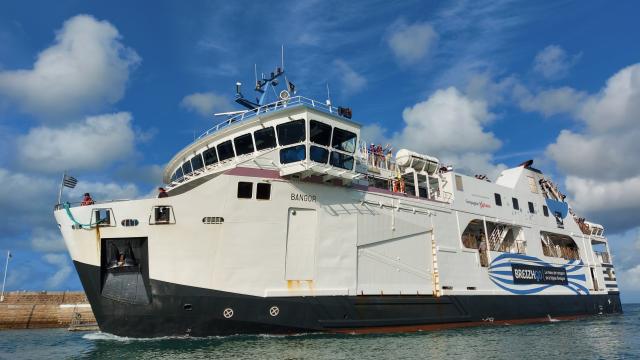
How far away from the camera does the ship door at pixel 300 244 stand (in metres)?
15.5

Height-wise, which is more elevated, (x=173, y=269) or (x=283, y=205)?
(x=283, y=205)

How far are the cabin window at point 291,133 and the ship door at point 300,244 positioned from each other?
2.43 m

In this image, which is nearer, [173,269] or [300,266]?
[173,269]

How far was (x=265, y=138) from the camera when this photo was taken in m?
16.6

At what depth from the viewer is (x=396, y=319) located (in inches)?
674

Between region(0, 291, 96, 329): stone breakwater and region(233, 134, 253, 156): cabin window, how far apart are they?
23114mm

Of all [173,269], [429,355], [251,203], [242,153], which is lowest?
[429,355]

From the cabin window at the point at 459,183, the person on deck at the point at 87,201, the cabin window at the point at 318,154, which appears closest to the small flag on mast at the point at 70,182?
the person on deck at the point at 87,201

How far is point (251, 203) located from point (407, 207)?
Answer: 22.7 ft

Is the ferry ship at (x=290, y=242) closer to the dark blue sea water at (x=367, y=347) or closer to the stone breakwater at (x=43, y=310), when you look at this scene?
the dark blue sea water at (x=367, y=347)

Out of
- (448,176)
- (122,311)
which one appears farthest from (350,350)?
(448,176)

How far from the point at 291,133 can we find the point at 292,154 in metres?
0.77

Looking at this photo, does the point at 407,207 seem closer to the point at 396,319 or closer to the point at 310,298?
the point at 396,319

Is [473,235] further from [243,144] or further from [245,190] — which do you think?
[245,190]
